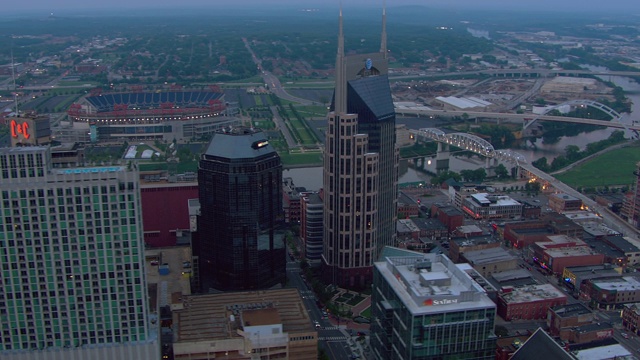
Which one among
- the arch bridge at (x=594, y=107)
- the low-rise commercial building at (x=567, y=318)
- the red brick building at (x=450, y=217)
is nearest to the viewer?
the low-rise commercial building at (x=567, y=318)

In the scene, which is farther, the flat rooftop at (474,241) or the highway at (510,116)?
the highway at (510,116)

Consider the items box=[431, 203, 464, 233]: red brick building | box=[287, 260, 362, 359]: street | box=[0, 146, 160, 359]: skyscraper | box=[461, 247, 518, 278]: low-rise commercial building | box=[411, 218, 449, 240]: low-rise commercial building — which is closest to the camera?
box=[0, 146, 160, 359]: skyscraper

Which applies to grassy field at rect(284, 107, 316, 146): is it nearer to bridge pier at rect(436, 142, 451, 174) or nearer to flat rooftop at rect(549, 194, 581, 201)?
bridge pier at rect(436, 142, 451, 174)

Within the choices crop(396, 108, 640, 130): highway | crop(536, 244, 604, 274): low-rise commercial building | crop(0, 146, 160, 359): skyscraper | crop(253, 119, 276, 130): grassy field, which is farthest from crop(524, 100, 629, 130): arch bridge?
crop(0, 146, 160, 359): skyscraper

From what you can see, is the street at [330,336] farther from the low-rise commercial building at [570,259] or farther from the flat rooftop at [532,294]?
the low-rise commercial building at [570,259]

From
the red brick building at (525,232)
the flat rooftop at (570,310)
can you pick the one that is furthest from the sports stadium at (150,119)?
the flat rooftop at (570,310)

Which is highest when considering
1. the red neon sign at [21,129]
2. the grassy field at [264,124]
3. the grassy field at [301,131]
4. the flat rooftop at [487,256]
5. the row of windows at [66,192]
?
the red neon sign at [21,129]

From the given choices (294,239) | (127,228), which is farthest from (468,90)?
(127,228)
